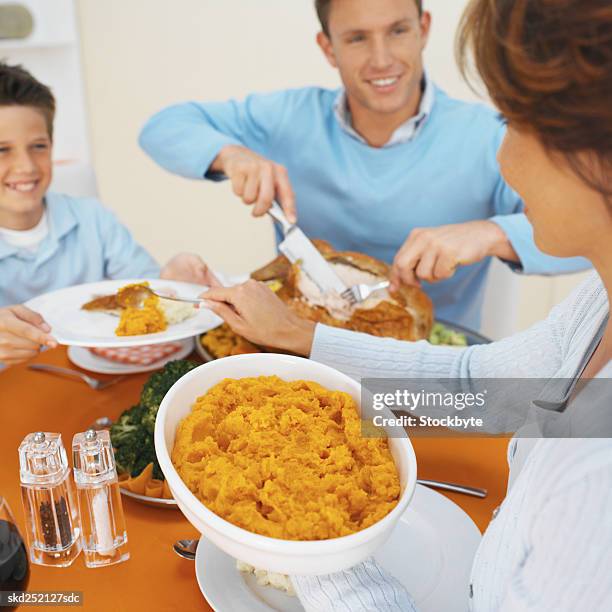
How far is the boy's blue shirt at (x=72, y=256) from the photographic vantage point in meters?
1.93

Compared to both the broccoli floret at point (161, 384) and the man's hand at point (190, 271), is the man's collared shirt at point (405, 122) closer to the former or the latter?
the man's hand at point (190, 271)

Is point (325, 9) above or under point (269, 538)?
above

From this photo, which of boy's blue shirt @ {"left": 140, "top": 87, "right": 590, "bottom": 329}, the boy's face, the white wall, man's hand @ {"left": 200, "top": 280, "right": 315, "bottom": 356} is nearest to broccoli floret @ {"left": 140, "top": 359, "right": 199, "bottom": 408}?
man's hand @ {"left": 200, "top": 280, "right": 315, "bottom": 356}

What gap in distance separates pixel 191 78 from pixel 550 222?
10.4 ft

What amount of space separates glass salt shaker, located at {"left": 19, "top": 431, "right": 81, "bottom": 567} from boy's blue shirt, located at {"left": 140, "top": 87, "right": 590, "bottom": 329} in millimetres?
1168

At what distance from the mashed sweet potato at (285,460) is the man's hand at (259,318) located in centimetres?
35

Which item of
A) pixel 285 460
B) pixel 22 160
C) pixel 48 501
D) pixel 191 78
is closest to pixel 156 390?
pixel 48 501

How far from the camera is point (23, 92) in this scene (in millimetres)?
1864

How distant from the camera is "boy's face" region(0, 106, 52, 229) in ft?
5.98

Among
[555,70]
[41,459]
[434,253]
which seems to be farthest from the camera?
[434,253]

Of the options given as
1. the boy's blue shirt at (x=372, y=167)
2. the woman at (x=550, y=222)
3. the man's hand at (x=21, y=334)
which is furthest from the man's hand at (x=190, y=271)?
the woman at (x=550, y=222)

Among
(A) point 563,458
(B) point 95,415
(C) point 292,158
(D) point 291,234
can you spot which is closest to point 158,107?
(C) point 292,158

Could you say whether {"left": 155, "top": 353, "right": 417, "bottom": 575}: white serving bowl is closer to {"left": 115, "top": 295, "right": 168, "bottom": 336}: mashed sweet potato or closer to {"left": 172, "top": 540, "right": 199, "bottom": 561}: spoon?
{"left": 172, "top": 540, "right": 199, "bottom": 561}: spoon

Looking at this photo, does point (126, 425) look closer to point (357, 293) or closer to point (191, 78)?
point (357, 293)
